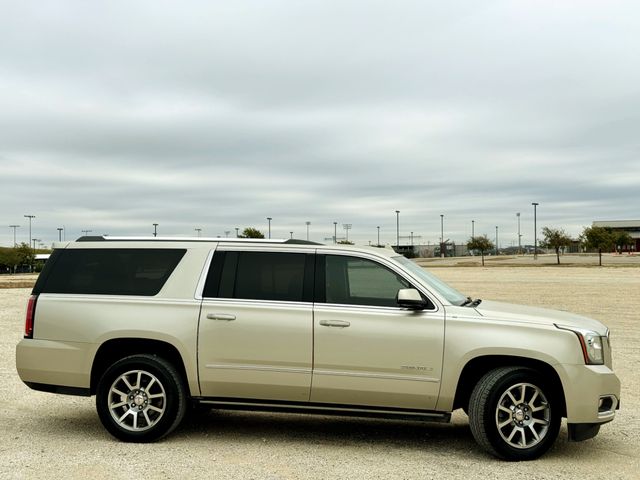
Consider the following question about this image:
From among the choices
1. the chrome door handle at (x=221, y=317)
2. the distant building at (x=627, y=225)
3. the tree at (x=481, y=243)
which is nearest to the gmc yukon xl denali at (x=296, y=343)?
the chrome door handle at (x=221, y=317)

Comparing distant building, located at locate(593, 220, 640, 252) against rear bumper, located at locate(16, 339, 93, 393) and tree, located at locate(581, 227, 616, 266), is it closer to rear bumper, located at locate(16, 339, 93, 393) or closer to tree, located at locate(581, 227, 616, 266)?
tree, located at locate(581, 227, 616, 266)

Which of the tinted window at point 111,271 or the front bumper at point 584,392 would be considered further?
the tinted window at point 111,271

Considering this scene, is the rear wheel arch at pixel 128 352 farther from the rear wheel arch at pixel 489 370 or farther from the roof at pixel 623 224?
the roof at pixel 623 224

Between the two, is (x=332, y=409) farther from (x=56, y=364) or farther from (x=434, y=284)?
(x=56, y=364)

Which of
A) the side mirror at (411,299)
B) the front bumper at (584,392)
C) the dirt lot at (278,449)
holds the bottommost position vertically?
the dirt lot at (278,449)

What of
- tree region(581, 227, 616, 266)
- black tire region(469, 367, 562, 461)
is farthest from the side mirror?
tree region(581, 227, 616, 266)

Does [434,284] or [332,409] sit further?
[434,284]

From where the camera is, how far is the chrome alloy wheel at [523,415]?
572 centimetres

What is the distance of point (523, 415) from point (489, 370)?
46 cm

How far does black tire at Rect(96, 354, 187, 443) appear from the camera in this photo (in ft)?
20.3

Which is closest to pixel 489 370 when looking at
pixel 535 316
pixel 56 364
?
pixel 535 316

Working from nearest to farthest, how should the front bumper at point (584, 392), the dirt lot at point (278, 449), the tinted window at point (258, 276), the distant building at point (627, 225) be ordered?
the dirt lot at point (278, 449) → the front bumper at point (584, 392) → the tinted window at point (258, 276) → the distant building at point (627, 225)

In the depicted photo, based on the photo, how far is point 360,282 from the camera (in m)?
6.30

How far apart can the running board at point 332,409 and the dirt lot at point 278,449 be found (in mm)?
323
